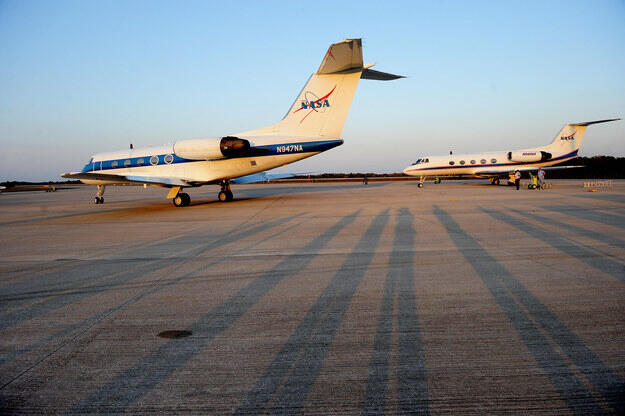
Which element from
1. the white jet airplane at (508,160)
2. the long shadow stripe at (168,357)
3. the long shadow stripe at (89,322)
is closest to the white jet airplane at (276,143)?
the long shadow stripe at (89,322)

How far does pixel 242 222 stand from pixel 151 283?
21.7ft

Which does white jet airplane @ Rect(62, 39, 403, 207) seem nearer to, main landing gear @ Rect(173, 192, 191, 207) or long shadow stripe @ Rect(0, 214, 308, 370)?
main landing gear @ Rect(173, 192, 191, 207)

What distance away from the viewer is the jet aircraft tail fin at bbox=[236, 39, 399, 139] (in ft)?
54.0

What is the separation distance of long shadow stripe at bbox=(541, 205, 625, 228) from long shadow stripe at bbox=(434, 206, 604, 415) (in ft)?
18.5

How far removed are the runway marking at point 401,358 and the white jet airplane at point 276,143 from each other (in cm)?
1264

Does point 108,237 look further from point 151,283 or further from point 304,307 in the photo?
point 304,307

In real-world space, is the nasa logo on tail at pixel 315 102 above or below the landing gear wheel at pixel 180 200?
above

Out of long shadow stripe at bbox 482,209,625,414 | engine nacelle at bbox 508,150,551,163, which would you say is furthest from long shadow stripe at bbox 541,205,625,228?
engine nacelle at bbox 508,150,551,163

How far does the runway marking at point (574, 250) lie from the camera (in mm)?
5457

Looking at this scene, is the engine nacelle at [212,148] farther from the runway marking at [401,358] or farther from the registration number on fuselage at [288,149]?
the runway marking at [401,358]

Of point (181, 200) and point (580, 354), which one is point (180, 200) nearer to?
point (181, 200)

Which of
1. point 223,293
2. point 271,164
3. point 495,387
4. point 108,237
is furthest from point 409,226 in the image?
point 271,164

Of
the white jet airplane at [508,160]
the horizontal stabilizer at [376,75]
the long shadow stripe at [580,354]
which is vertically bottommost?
the long shadow stripe at [580,354]

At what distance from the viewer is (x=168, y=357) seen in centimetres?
305
